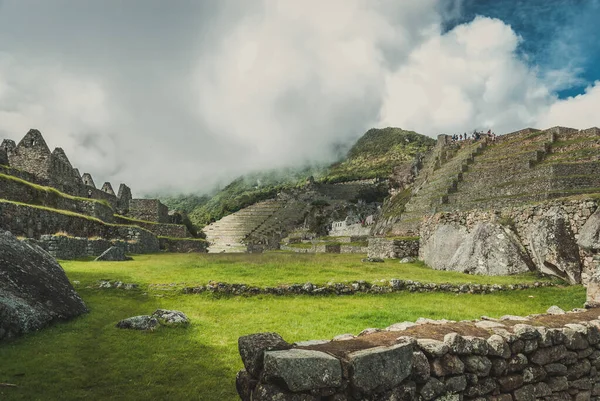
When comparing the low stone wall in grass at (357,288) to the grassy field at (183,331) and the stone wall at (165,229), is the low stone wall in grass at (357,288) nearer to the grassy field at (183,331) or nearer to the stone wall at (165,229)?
the grassy field at (183,331)

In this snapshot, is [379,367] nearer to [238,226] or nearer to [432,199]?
[432,199]

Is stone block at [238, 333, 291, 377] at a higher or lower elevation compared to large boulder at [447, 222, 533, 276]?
lower

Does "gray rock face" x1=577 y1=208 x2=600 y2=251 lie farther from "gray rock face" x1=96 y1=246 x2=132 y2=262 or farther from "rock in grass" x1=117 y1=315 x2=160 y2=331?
"gray rock face" x1=96 y1=246 x2=132 y2=262

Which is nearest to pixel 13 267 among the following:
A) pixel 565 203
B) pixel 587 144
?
pixel 565 203

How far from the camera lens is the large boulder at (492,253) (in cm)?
1623

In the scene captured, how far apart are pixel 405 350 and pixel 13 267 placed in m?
8.20

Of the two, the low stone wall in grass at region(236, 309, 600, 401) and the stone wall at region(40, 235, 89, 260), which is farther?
the stone wall at region(40, 235, 89, 260)

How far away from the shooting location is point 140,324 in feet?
25.9

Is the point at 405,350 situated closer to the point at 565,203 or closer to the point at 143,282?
the point at 143,282

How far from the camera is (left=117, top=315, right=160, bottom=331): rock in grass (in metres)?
7.84

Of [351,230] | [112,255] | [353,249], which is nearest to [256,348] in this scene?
[112,255]

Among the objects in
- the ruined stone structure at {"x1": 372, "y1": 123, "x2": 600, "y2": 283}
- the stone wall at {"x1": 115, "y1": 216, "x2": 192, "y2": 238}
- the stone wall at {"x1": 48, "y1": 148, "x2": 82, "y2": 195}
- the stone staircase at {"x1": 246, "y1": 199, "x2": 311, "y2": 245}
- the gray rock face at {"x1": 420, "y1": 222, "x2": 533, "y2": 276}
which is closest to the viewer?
the ruined stone structure at {"x1": 372, "y1": 123, "x2": 600, "y2": 283}

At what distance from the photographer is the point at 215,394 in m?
5.17

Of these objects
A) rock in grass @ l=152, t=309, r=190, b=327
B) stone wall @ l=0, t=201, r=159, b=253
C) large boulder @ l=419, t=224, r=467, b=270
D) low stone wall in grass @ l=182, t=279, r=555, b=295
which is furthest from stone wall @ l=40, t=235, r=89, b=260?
large boulder @ l=419, t=224, r=467, b=270
